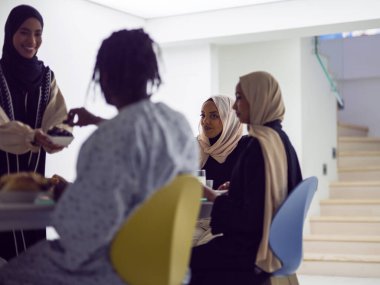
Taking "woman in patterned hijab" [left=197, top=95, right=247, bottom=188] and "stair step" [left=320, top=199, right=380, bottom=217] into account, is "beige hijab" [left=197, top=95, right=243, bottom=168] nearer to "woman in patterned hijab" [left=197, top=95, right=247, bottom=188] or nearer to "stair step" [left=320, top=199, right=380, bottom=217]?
"woman in patterned hijab" [left=197, top=95, right=247, bottom=188]

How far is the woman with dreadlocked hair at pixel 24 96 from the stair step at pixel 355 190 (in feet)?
14.8

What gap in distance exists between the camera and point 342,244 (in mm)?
5977

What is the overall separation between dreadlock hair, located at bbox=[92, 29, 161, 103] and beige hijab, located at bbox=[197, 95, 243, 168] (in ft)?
5.34

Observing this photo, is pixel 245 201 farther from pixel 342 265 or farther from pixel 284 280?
pixel 342 265

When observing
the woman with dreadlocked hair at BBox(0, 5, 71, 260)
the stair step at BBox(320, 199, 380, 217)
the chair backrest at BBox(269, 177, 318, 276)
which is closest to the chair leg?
the chair backrest at BBox(269, 177, 318, 276)

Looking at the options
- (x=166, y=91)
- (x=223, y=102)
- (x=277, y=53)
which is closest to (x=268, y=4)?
(x=277, y=53)

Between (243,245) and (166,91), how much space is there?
432cm

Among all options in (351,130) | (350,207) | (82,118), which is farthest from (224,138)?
(351,130)

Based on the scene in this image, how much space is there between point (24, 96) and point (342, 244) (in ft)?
12.5

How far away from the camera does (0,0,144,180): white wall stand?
514 cm

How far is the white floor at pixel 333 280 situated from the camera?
5.15m

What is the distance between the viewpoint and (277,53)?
664cm

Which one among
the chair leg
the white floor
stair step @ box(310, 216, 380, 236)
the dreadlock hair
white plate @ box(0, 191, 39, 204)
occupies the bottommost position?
Result: the white floor

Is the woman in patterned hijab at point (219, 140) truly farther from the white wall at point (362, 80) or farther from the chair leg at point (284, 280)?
the white wall at point (362, 80)
